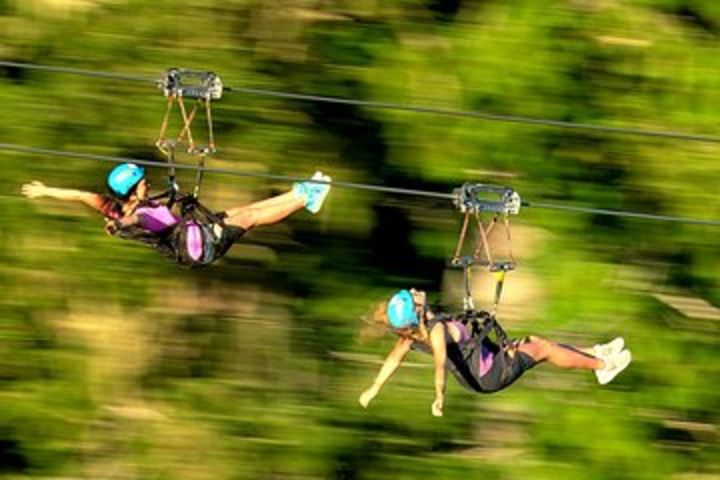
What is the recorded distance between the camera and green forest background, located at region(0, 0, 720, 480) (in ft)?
33.4

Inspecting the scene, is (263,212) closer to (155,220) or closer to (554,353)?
(155,220)

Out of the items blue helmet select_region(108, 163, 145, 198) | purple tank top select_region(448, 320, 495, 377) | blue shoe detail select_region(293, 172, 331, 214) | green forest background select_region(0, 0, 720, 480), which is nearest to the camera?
blue helmet select_region(108, 163, 145, 198)

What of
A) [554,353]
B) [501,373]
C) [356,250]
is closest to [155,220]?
[501,373]

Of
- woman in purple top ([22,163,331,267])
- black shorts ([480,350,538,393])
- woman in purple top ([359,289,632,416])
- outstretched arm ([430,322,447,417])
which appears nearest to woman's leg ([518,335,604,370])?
woman in purple top ([359,289,632,416])

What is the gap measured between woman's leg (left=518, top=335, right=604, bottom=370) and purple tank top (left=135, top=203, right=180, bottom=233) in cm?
151

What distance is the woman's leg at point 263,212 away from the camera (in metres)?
8.40

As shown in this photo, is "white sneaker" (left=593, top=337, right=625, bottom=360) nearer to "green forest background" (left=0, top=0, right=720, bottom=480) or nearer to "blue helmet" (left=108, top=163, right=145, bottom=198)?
"green forest background" (left=0, top=0, right=720, bottom=480)

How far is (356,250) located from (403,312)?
2820 millimetres

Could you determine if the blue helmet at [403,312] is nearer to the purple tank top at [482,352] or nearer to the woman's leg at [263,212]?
the purple tank top at [482,352]

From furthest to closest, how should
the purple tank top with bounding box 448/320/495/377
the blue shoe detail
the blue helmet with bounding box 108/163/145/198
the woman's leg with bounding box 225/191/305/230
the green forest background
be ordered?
the green forest background
the blue shoe detail
the woman's leg with bounding box 225/191/305/230
the purple tank top with bounding box 448/320/495/377
the blue helmet with bounding box 108/163/145/198

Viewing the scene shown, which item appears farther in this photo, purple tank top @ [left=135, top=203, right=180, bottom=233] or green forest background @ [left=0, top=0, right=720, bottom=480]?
green forest background @ [left=0, top=0, right=720, bottom=480]

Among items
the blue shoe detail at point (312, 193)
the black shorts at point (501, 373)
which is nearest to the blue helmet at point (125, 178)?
the blue shoe detail at point (312, 193)

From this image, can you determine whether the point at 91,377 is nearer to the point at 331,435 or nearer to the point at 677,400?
the point at 331,435

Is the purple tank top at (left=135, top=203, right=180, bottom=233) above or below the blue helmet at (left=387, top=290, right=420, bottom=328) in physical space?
above
